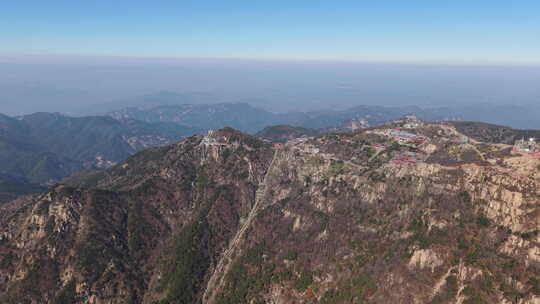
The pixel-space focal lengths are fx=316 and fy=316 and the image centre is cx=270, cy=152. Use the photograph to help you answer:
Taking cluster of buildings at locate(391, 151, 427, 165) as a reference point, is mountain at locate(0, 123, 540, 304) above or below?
below

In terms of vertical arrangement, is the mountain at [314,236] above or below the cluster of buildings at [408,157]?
below

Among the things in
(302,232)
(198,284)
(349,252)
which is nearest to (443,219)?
(349,252)

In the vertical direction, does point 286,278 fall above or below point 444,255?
below

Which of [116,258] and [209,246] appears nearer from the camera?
[116,258]

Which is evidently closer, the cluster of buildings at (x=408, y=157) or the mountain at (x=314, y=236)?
the mountain at (x=314, y=236)

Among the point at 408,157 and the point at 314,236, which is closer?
the point at 314,236

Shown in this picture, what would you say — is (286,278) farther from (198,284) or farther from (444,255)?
(444,255)

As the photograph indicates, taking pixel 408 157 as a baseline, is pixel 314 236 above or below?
below

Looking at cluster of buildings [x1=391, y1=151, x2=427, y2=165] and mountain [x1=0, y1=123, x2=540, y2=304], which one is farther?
cluster of buildings [x1=391, y1=151, x2=427, y2=165]
